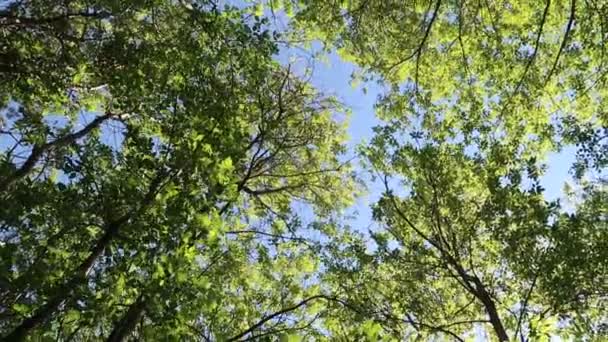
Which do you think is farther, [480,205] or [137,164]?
[480,205]

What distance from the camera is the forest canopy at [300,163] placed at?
4.07 meters

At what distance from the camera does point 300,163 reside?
1070cm

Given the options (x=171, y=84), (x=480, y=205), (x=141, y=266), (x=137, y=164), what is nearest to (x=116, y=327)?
(x=141, y=266)

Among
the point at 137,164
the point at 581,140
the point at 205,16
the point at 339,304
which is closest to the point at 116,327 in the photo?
the point at 137,164

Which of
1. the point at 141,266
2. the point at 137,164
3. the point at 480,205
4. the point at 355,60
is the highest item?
the point at 355,60

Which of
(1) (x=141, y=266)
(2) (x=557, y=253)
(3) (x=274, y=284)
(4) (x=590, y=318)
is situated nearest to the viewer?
(1) (x=141, y=266)

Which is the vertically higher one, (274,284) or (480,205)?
(480,205)

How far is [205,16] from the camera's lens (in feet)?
19.3

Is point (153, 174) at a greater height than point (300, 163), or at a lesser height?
lesser

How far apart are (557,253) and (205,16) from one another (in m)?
5.57

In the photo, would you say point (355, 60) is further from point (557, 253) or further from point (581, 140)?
point (557, 253)

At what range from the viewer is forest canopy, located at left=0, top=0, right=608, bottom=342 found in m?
4.07

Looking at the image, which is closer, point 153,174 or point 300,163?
point 153,174

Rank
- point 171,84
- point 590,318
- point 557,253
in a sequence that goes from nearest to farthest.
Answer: point 171,84, point 557,253, point 590,318
